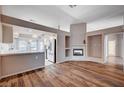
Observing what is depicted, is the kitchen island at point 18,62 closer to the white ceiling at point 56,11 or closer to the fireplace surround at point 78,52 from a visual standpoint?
the white ceiling at point 56,11

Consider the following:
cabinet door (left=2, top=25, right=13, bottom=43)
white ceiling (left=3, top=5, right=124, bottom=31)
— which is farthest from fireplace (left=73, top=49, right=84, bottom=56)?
cabinet door (left=2, top=25, right=13, bottom=43)

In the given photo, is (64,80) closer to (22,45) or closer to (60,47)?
(60,47)

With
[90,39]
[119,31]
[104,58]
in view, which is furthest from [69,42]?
[119,31]

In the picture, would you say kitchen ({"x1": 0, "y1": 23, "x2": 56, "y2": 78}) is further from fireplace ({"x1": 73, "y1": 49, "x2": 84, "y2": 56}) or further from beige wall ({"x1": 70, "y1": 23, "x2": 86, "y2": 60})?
beige wall ({"x1": 70, "y1": 23, "x2": 86, "y2": 60})

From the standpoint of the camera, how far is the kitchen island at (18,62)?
11.3 ft

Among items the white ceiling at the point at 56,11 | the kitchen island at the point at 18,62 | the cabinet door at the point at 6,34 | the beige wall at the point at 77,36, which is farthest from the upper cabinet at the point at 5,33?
the beige wall at the point at 77,36

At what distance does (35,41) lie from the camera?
9922 millimetres

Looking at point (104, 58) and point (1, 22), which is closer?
point (1, 22)

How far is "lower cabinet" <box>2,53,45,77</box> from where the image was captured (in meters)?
3.51

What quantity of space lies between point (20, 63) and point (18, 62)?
0.12 m

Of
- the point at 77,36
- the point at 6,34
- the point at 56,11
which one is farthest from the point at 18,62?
the point at 77,36

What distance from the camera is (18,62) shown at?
13.0 feet

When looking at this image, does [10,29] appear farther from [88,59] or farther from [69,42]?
[88,59]
